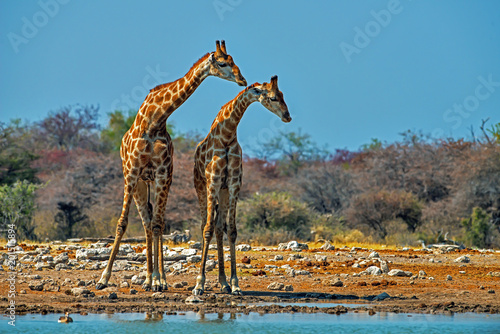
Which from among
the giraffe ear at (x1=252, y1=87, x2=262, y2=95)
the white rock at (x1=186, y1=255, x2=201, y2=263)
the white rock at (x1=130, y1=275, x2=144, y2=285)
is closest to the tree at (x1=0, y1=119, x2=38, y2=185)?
the white rock at (x1=186, y1=255, x2=201, y2=263)

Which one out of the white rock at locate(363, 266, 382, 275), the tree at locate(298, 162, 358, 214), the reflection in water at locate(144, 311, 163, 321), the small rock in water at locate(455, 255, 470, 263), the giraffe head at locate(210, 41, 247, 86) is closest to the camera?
the reflection in water at locate(144, 311, 163, 321)

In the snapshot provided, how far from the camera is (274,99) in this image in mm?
11289

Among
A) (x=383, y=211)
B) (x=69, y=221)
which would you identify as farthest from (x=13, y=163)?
(x=383, y=211)

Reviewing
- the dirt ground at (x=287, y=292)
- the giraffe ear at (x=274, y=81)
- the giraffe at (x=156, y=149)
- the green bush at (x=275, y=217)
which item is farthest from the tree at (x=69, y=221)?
the giraffe ear at (x=274, y=81)

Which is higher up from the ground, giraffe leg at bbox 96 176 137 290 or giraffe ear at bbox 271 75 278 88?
giraffe ear at bbox 271 75 278 88

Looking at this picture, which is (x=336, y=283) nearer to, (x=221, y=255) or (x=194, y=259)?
(x=221, y=255)

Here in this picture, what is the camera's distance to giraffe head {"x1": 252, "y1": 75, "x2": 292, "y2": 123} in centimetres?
1128

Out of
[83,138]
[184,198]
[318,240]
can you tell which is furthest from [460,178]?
[83,138]

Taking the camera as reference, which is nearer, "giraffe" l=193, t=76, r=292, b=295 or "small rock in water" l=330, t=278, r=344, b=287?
"giraffe" l=193, t=76, r=292, b=295

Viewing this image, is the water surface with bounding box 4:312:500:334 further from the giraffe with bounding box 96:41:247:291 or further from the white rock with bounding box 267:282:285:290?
the white rock with bounding box 267:282:285:290

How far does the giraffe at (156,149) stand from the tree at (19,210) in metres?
11.9

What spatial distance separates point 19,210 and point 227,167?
44.6 ft

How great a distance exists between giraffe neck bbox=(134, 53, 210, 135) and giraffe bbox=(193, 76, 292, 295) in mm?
666

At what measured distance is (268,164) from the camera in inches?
1951
